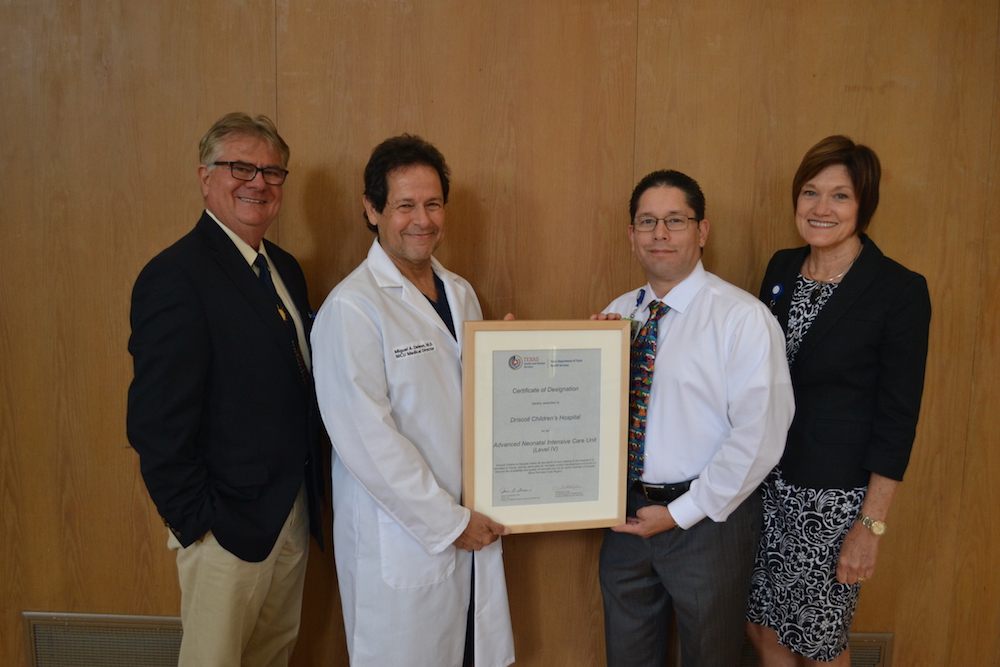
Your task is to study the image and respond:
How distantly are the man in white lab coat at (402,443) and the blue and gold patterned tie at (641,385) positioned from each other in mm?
478

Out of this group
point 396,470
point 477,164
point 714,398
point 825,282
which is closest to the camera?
point 396,470

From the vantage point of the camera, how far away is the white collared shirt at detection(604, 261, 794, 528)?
1.62m

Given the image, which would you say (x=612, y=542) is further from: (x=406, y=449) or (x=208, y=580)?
(x=208, y=580)

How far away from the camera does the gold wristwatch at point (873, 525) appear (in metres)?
1.74

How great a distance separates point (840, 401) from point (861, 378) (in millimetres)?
94

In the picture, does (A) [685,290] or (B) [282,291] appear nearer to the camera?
(A) [685,290]

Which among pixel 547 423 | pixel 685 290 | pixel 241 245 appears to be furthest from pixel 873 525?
pixel 241 245

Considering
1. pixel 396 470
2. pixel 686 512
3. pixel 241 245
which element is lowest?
pixel 686 512

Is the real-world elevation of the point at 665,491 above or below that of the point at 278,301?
below

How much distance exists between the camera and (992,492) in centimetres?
233

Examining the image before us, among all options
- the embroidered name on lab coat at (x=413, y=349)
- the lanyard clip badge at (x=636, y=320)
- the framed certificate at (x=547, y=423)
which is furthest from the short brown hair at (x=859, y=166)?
the embroidered name on lab coat at (x=413, y=349)

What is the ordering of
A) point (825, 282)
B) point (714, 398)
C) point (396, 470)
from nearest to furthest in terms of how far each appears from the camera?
1. point (396, 470)
2. point (714, 398)
3. point (825, 282)

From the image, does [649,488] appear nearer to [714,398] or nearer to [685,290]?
[714,398]

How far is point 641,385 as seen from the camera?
178 cm
